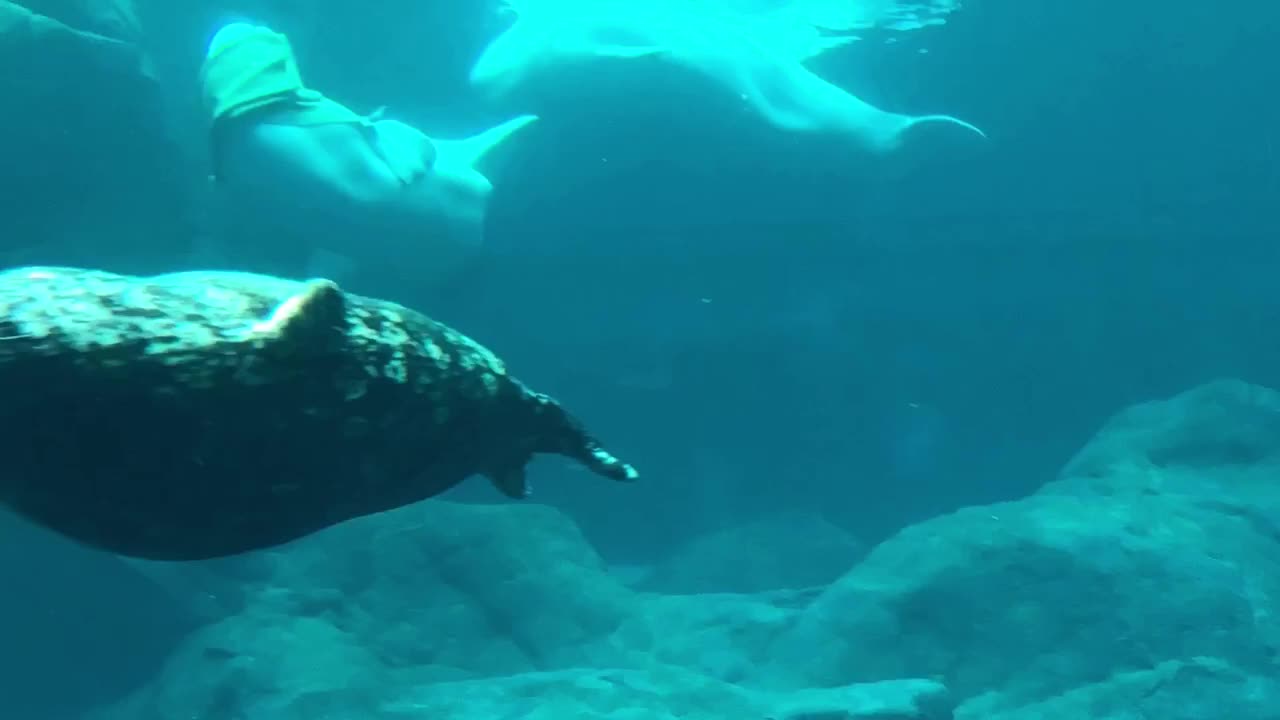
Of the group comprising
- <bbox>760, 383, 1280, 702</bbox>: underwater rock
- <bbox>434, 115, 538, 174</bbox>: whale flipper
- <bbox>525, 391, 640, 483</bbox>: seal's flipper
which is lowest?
<bbox>525, 391, 640, 483</bbox>: seal's flipper

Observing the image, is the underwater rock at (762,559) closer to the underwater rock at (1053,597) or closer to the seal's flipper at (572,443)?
the underwater rock at (1053,597)

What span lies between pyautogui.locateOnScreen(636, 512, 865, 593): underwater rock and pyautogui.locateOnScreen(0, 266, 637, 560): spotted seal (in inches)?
508

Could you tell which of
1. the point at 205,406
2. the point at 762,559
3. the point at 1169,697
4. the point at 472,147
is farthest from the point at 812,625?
the point at 205,406

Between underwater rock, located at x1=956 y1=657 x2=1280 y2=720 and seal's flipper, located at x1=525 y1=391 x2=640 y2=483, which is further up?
underwater rock, located at x1=956 y1=657 x2=1280 y2=720

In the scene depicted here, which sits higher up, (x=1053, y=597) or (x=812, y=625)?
(x=1053, y=597)

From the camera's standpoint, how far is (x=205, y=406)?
2117mm

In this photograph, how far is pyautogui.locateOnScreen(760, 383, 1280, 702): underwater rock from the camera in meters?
9.55

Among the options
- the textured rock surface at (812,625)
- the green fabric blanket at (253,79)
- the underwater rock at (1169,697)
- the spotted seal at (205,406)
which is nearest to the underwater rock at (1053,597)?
the textured rock surface at (812,625)

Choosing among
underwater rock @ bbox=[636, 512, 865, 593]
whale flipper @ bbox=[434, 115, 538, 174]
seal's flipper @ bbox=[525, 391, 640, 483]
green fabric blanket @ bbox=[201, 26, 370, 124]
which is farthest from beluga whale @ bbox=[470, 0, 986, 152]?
seal's flipper @ bbox=[525, 391, 640, 483]

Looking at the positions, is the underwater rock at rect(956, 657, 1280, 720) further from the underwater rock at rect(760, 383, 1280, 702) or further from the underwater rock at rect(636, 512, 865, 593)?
the underwater rock at rect(636, 512, 865, 593)

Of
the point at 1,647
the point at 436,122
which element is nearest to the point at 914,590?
the point at 436,122

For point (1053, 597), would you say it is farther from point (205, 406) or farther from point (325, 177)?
point (205, 406)

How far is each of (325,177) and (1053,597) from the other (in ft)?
31.8

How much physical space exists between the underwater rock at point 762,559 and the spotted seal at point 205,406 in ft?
42.4
